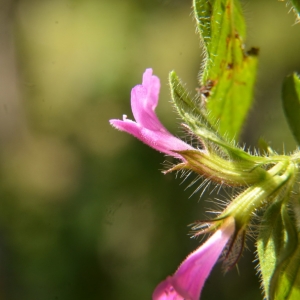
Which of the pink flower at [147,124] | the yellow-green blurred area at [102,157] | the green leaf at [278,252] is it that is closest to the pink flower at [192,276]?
A: the green leaf at [278,252]

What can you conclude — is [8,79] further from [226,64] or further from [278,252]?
[278,252]

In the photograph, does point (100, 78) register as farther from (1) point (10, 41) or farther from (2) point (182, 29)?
(1) point (10, 41)

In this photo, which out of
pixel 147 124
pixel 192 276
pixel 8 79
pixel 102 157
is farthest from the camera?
pixel 8 79

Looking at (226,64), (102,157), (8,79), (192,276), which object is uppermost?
(8,79)

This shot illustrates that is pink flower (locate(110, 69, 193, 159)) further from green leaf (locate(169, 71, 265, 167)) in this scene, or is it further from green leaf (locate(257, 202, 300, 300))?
green leaf (locate(257, 202, 300, 300))

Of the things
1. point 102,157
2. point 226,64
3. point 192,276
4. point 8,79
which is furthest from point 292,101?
point 8,79

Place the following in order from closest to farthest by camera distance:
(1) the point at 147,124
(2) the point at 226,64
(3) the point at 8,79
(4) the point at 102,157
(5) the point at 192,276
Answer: (5) the point at 192,276 → (1) the point at 147,124 → (2) the point at 226,64 → (4) the point at 102,157 → (3) the point at 8,79
